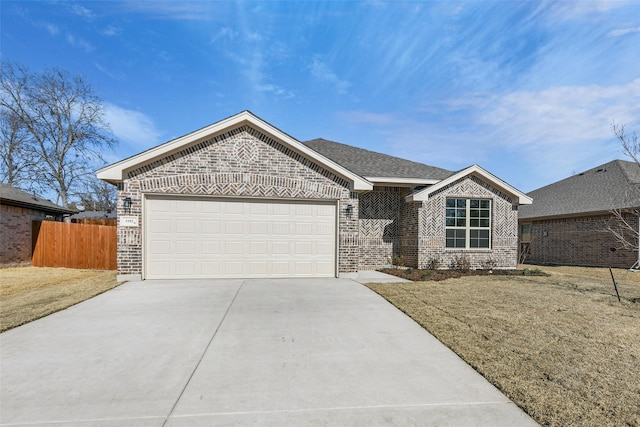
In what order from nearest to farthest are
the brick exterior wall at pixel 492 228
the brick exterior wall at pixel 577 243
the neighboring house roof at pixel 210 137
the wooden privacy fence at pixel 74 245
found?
the neighboring house roof at pixel 210 137, the brick exterior wall at pixel 492 228, the wooden privacy fence at pixel 74 245, the brick exterior wall at pixel 577 243

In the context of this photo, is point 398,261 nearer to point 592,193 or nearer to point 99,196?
point 592,193

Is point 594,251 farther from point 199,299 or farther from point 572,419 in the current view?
point 199,299

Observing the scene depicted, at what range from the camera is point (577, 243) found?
58.0 feet

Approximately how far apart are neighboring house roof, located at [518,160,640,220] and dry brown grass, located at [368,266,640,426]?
9.54 metres

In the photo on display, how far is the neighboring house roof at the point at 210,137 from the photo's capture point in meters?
9.25

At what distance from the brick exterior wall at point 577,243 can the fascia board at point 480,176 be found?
4933 millimetres

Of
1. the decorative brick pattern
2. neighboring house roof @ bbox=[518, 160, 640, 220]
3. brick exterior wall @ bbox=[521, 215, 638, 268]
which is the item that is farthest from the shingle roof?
neighboring house roof @ bbox=[518, 160, 640, 220]

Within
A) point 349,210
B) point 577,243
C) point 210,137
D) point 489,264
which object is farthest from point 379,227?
point 577,243

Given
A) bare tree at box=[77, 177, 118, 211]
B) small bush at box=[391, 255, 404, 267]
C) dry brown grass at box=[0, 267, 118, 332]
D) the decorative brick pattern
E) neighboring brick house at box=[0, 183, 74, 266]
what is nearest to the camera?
dry brown grass at box=[0, 267, 118, 332]

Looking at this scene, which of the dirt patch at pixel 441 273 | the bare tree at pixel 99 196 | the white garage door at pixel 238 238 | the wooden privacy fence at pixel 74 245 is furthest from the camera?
the bare tree at pixel 99 196

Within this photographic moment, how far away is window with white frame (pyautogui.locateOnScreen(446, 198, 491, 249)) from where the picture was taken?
1319cm

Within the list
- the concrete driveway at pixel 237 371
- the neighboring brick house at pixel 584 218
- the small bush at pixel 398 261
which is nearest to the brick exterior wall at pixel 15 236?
the concrete driveway at pixel 237 371

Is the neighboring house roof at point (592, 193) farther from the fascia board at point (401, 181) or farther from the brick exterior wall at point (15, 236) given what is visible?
the brick exterior wall at point (15, 236)

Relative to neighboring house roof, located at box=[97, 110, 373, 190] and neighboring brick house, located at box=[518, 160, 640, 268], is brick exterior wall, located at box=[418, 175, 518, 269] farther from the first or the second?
neighboring brick house, located at box=[518, 160, 640, 268]
